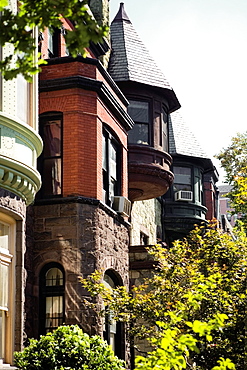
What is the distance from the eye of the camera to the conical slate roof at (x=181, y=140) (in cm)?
3400

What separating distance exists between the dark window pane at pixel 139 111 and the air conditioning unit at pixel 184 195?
8200mm

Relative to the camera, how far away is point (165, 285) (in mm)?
16219

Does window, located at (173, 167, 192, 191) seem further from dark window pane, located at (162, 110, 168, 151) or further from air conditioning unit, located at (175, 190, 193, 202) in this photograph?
dark window pane, located at (162, 110, 168, 151)

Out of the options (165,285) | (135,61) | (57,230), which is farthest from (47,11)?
(135,61)

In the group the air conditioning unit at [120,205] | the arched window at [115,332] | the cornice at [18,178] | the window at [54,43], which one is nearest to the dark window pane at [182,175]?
the window at [54,43]

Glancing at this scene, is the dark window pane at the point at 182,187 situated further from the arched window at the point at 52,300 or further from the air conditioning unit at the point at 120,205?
the arched window at the point at 52,300

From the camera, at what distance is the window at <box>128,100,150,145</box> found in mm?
25561

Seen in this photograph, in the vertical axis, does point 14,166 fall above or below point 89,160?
below

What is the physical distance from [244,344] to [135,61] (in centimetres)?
1592

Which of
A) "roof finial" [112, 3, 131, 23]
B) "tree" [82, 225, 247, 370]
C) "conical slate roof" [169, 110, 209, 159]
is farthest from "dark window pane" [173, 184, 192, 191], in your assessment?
"tree" [82, 225, 247, 370]

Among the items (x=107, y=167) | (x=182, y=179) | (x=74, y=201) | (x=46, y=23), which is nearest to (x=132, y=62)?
(x=107, y=167)

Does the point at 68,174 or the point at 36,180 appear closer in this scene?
the point at 36,180

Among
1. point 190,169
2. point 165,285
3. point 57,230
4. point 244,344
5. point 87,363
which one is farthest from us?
point 190,169

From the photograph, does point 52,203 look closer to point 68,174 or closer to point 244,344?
point 68,174
